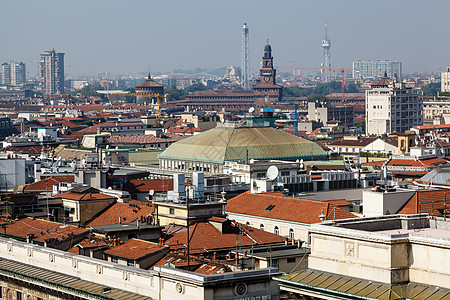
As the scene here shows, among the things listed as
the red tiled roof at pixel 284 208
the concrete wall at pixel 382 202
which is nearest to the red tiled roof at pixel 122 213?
the red tiled roof at pixel 284 208

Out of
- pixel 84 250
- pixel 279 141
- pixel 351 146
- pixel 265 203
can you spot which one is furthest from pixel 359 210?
pixel 351 146

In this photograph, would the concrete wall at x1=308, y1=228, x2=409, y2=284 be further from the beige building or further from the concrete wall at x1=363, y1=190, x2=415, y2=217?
the concrete wall at x1=363, y1=190, x2=415, y2=217

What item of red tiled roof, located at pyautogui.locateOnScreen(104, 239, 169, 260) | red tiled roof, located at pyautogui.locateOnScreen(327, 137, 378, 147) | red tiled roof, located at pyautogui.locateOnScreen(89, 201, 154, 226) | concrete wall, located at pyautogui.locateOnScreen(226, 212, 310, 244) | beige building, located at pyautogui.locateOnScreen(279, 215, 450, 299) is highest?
beige building, located at pyautogui.locateOnScreen(279, 215, 450, 299)

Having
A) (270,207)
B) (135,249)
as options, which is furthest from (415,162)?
(135,249)

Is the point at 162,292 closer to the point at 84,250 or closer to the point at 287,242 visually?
the point at 84,250

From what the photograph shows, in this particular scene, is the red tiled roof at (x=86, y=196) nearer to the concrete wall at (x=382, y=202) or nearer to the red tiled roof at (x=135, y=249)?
the concrete wall at (x=382, y=202)

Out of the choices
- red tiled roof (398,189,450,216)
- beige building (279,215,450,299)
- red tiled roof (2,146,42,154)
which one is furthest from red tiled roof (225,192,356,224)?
red tiled roof (2,146,42,154)
